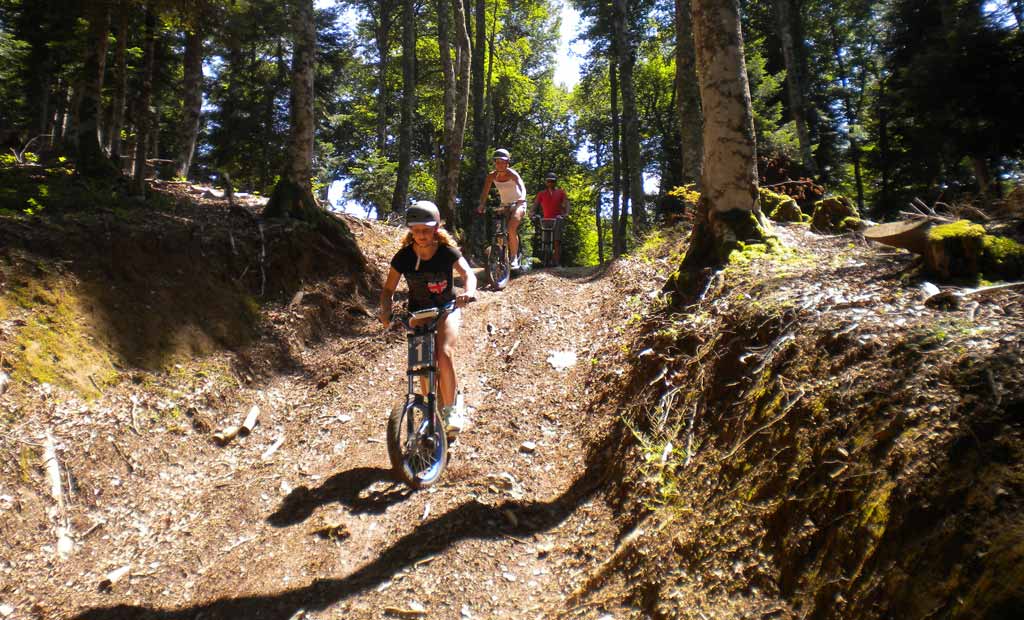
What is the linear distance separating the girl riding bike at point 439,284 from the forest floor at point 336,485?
71cm

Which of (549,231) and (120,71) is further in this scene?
(549,231)

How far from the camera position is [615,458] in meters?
4.88

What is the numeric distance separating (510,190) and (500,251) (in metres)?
1.22

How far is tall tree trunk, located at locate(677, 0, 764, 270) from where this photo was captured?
6.08 metres

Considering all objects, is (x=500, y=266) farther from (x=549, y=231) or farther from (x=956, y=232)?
(x=956, y=232)

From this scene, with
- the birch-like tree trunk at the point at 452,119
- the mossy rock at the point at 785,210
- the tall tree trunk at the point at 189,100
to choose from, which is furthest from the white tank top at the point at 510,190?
the tall tree trunk at the point at 189,100

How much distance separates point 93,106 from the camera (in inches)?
396

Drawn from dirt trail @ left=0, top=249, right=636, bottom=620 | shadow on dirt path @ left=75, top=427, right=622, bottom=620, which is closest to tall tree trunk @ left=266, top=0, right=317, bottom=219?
dirt trail @ left=0, top=249, right=636, bottom=620

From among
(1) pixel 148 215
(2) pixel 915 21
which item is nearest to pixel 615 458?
(1) pixel 148 215

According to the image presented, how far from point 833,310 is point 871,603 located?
2.05 metres

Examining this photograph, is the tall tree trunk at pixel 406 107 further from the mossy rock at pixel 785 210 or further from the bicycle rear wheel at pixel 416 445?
the bicycle rear wheel at pixel 416 445

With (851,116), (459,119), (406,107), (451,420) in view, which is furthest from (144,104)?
(851,116)

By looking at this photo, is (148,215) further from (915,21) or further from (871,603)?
(915,21)

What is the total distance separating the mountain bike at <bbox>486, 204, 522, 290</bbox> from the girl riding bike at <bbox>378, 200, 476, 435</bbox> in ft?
20.6
